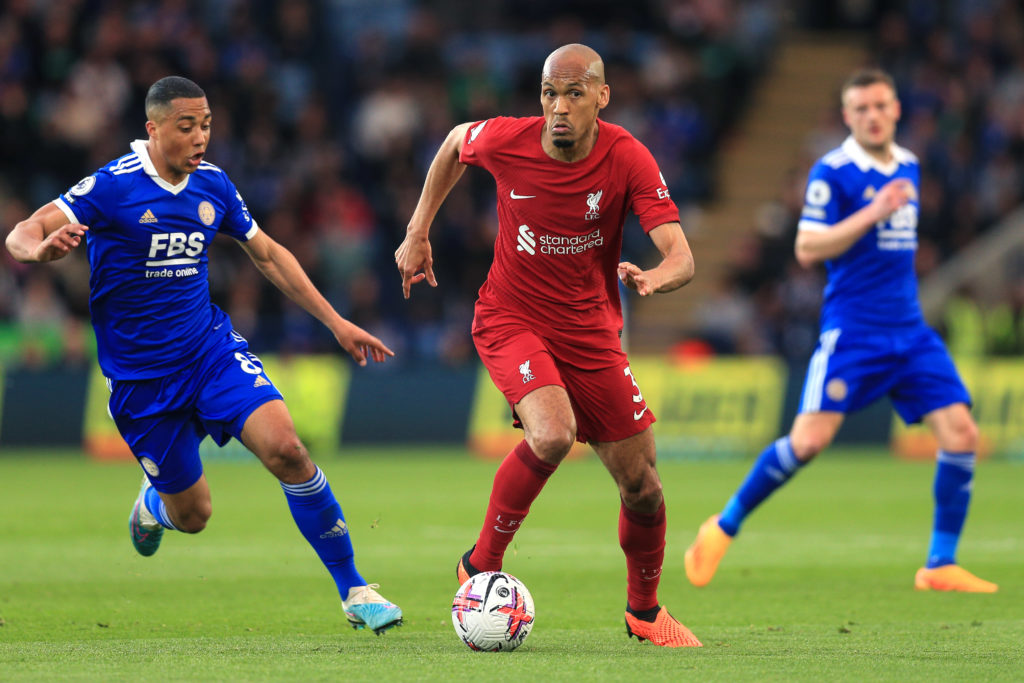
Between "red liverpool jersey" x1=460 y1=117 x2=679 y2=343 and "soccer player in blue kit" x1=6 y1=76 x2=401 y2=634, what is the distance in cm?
78

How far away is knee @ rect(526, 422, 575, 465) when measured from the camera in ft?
19.7

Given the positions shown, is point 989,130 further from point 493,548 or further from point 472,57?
point 493,548

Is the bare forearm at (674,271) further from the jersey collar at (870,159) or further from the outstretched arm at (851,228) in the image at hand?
the jersey collar at (870,159)

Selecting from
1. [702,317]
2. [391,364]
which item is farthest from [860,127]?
[702,317]

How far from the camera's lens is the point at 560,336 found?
636 cm

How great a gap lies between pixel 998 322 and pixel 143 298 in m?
14.7

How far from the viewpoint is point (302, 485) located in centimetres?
666

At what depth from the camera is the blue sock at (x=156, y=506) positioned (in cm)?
759

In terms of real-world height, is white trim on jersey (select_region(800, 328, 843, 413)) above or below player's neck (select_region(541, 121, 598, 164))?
below

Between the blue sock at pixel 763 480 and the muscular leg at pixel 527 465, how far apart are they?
2524mm

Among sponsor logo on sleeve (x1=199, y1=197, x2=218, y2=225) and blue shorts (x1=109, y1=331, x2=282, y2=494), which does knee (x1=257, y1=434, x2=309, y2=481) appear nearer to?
blue shorts (x1=109, y1=331, x2=282, y2=494)

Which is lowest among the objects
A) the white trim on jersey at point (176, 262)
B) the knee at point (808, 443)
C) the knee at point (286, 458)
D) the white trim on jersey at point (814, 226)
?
the knee at point (808, 443)

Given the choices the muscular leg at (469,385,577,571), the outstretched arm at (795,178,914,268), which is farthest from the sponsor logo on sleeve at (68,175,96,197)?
the outstretched arm at (795,178,914,268)

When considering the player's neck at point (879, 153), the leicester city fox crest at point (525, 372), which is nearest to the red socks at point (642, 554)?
the leicester city fox crest at point (525, 372)
